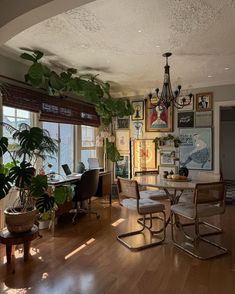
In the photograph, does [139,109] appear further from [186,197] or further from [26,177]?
[26,177]

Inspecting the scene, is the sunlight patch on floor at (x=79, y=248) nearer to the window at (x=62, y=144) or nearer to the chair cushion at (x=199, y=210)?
the chair cushion at (x=199, y=210)

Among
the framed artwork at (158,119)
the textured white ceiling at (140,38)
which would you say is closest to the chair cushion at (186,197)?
the framed artwork at (158,119)

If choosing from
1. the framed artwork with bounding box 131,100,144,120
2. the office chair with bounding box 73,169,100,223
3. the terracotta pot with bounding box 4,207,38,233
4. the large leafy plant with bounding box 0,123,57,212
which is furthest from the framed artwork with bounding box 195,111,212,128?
Result: the terracotta pot with bounding box 4,207,38,233

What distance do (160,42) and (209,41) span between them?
61cm

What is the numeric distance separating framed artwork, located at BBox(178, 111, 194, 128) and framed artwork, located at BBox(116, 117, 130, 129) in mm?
1247

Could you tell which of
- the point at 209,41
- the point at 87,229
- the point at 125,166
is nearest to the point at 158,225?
the point at 87,229

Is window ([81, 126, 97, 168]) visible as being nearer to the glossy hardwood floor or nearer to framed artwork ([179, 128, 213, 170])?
framed artwork ([179, 128, 213, 170])

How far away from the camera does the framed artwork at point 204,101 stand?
5.04 metres

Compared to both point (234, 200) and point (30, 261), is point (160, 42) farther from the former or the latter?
point (234, 200)

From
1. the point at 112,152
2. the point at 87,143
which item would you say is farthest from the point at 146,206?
the point at 87,143

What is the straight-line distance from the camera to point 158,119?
18.1 feet

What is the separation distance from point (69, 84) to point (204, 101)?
288 cm

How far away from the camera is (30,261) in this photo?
2625 millimetres

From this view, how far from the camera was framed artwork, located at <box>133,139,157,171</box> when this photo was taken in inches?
219
